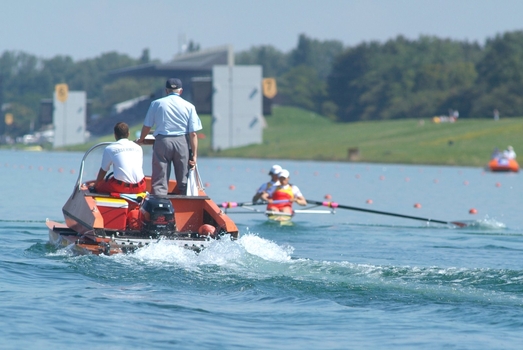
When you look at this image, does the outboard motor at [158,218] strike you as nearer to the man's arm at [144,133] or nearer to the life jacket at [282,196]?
the man's arm at [144,133]

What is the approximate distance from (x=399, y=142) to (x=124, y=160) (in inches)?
2511

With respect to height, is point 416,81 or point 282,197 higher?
point 416,81

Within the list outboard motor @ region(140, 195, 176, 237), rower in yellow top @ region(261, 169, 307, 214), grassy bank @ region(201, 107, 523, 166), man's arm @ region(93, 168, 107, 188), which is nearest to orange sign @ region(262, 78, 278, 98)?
grassy bank @ region(201, 107, 523, 166)

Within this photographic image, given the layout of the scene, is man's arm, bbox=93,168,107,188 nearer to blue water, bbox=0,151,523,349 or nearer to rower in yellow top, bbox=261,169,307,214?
blue water, bbox=0,151,523,349

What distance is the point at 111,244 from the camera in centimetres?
1111

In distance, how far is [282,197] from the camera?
1836 centimetres

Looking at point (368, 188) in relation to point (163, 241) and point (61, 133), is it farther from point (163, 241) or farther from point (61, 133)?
point (61, 133)

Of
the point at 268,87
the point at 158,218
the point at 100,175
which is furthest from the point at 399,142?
the point at 158,218

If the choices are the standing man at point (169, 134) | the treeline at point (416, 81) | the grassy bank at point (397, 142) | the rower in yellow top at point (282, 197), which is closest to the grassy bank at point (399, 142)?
the grassy bank at point (397, 142)

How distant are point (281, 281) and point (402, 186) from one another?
23.7 m

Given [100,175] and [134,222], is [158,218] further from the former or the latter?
[100,175]

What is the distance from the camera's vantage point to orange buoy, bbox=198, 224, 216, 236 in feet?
39.4

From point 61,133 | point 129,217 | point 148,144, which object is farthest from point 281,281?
point 61,133

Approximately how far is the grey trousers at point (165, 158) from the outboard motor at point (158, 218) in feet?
2.36
